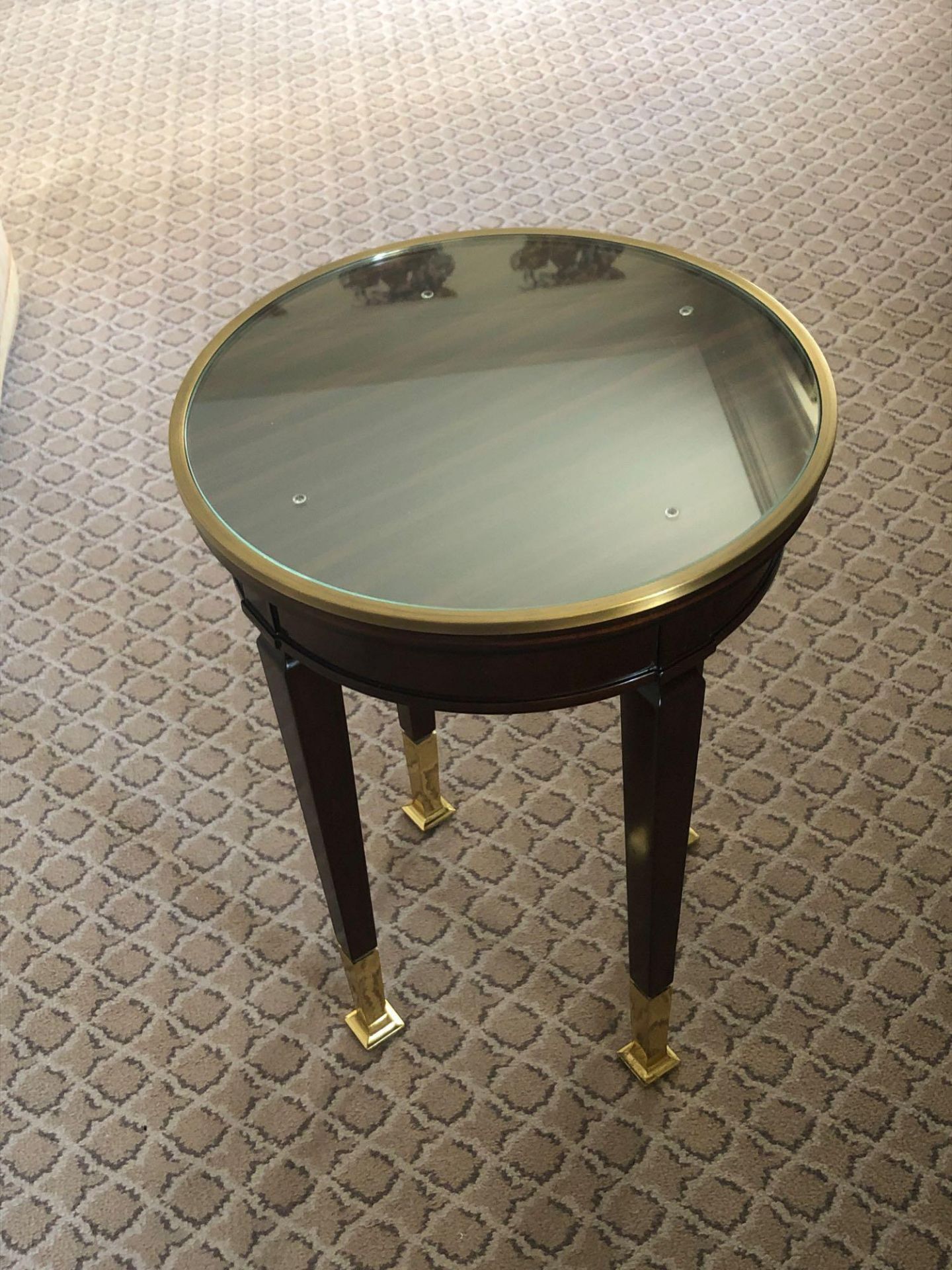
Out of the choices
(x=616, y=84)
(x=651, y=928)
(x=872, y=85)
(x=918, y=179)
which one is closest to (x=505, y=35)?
(x=616, y=84)

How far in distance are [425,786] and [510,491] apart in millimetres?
718

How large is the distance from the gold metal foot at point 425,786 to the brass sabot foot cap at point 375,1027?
1.00 ft

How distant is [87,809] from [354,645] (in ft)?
3.02

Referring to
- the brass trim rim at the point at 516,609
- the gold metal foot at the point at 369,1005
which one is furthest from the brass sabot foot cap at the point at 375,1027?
the brass trim rim at the point at 516,609

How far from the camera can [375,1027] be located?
1547 mm

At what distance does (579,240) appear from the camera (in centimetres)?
148

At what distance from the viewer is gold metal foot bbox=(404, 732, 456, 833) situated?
5.63 feet

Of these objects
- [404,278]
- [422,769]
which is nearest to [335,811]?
[422,769]

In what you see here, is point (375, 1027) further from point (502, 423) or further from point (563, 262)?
point (563, 262)

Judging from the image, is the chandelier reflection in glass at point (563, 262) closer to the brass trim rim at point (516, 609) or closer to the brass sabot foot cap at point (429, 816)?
the brass trim rim at point (516, 609)

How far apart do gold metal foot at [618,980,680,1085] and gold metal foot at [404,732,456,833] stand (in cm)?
43

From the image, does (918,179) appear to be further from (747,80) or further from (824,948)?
(824,948)

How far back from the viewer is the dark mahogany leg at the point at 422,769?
1672 millimetres

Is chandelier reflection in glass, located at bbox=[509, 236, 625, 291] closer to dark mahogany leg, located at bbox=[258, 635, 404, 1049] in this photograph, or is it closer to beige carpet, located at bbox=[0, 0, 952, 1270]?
dark mahogany leg, located at bbox=[258, 635, 404, 1049]
